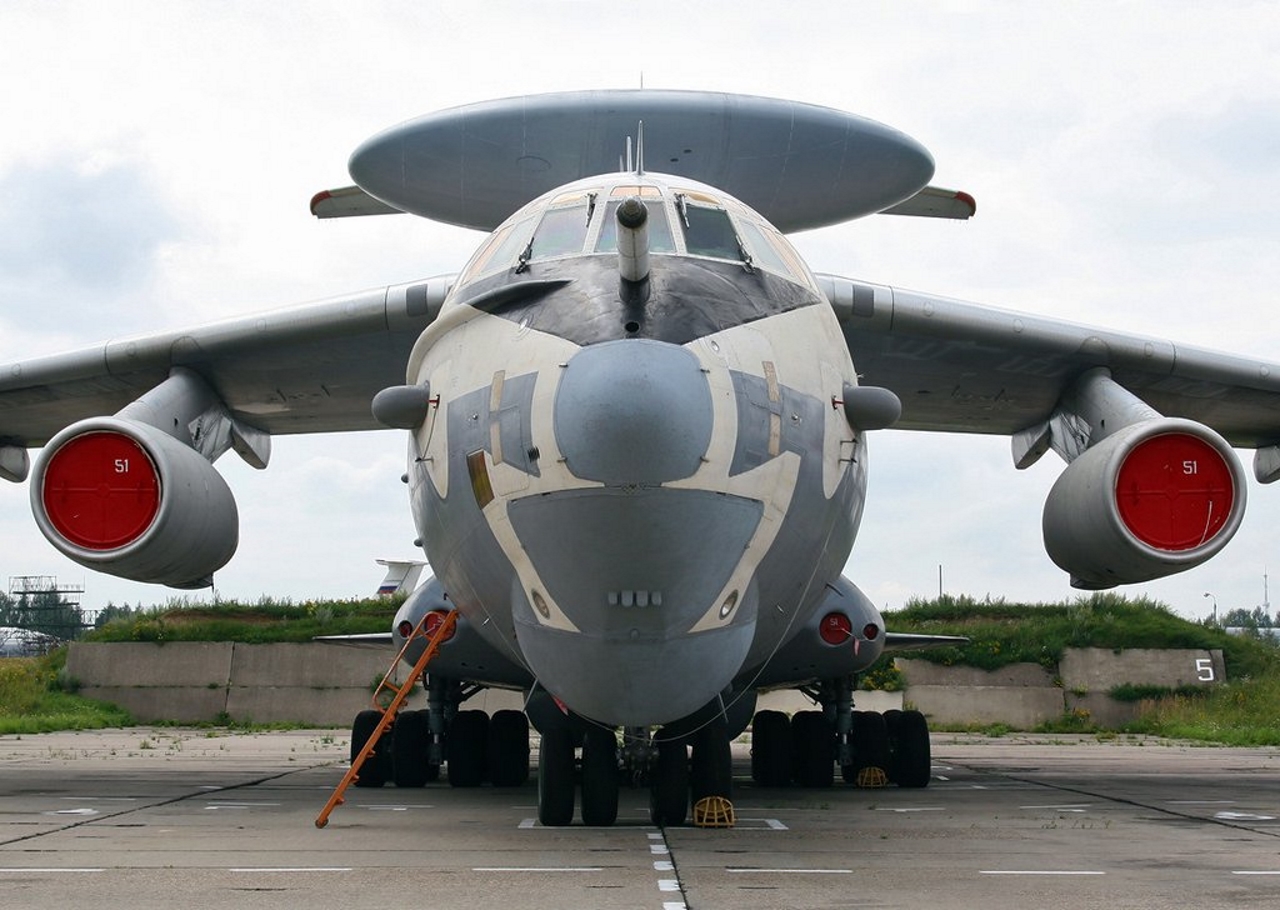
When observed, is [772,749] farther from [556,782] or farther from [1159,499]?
[556,782]

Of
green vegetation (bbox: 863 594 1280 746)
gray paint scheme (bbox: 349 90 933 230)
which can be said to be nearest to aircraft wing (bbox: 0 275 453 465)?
gray paint scheme (bbox: 349 90 933 230)

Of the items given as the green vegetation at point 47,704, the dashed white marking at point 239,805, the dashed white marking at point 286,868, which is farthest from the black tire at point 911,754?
the green vegetation at point 47,704

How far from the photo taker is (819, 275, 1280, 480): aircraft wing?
9.77m

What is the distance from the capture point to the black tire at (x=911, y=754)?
10.8 metres

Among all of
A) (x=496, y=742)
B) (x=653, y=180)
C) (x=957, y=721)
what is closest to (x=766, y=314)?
(x=653, y=180)

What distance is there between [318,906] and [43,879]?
1421mm

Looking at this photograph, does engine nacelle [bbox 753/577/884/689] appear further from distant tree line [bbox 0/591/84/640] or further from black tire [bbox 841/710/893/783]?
distant tree line [bbox 0/591/84/640]

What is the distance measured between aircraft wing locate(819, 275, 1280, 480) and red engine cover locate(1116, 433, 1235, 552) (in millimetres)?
1850

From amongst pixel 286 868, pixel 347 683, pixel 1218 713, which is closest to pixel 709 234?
pixel 286 868

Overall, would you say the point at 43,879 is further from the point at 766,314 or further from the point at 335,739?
the point at 335,739

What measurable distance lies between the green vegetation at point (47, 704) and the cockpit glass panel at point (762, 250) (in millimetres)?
18993

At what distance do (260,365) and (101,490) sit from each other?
2333 mm

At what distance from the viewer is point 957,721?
83.0 feet

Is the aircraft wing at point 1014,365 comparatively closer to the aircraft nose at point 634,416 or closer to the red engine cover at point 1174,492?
the red engine cover at point 1174,492
